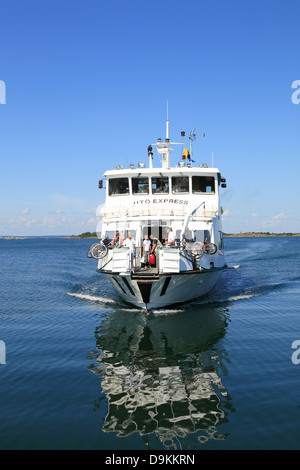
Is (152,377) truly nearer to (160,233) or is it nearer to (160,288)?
(160,288)

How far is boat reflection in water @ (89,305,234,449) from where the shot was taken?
6762mm

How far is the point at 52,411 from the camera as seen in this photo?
7387 millimetres

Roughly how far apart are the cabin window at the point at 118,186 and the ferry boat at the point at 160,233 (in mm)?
55

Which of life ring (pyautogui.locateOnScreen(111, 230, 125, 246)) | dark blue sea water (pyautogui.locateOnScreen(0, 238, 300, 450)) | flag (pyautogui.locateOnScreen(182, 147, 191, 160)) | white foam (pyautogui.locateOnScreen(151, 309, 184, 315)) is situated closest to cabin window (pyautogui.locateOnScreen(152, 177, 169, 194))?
flag (pyautogui.locateOnScreen(182, 147, 191, 160))

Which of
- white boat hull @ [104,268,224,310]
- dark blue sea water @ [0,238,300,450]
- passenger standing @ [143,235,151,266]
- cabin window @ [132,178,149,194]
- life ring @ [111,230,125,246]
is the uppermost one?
cabin window @ [132,178,149,194]

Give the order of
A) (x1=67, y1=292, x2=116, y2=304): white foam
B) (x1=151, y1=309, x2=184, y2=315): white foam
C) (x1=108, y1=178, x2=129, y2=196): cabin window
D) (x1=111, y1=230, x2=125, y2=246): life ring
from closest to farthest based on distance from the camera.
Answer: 1. (x1=151, y1=309, x2=184, y2=315): white foam
2. (x1=111, y1=230, x2=125, y2=246): life ring
3. (x1=67, y1=292, x2=116, y2=304): white foam
4. (x1=108, y1=178, x2=129, y2=196): cabin window

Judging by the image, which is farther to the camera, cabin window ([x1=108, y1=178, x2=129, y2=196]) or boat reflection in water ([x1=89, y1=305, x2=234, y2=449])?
cabin window ([x1=108, y1=178, x2=129, y2=196])

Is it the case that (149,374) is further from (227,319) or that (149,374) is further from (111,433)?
(227,319)

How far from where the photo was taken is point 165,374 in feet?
30.2

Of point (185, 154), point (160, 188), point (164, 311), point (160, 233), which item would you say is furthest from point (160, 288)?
point (185, 154)

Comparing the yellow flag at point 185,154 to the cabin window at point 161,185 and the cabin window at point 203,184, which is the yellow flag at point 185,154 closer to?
the cabin window at point 203,184

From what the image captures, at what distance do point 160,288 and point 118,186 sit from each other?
23.6 ft

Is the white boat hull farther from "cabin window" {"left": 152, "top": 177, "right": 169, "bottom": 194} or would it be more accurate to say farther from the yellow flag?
the yellow flag
